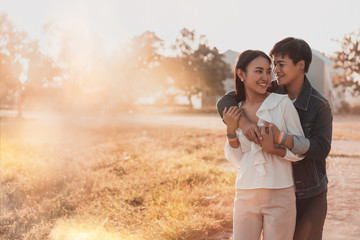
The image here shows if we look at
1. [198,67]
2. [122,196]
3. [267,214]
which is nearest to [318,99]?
[267,214]

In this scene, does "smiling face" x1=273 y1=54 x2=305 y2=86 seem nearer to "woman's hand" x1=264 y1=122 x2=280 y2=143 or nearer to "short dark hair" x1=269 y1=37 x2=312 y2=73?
"short dark hair" x1=269 y1=37 x2=312 y2=73

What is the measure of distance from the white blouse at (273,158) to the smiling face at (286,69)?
19 cm

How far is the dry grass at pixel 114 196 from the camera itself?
417 centimetres

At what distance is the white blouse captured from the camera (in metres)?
2.13

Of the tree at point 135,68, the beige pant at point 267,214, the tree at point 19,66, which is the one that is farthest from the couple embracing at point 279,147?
the tree at point 135,68

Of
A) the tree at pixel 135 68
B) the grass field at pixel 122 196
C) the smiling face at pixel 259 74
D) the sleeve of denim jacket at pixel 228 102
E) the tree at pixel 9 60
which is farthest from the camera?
the tree at pixel 135 68

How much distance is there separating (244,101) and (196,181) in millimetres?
3741

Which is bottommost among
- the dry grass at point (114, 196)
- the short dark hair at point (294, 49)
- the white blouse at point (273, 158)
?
the dry grass at point (114, 196)

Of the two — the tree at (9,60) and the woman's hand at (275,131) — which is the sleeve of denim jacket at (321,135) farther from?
the tree at (9,60)

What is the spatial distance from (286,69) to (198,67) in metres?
39.8

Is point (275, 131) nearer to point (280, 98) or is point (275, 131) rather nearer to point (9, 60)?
point (280, 98)

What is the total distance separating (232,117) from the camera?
2256 millimetres

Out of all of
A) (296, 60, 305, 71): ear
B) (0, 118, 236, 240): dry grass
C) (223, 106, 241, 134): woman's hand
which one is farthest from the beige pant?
(0, 118, 236, 240): dry grass

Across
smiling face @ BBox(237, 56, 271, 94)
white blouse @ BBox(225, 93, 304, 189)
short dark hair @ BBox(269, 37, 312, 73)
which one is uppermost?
short dark hair @ BBox(269, 37, 312, 73)
